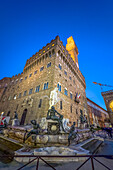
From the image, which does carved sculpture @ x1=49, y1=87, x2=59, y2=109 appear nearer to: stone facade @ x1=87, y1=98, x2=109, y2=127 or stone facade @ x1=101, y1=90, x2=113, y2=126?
stone facade @ x1=87, y1=98, x2=109, y2=127

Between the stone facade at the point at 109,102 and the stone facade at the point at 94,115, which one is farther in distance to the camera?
the stone facade at the point at 109,102

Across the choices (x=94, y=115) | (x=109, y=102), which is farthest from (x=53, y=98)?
(x=109, y=102)

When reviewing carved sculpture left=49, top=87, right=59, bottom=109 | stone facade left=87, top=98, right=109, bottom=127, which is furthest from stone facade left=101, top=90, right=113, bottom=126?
carved sculpture left=49, top=87, right=59, bottom=109

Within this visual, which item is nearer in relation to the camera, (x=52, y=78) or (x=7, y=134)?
(x=7, y=134)

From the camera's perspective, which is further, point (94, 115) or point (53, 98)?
point (94, 115)

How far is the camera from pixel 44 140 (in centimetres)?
430

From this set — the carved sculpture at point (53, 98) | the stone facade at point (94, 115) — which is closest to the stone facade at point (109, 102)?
the stone facade at point (94, 115)

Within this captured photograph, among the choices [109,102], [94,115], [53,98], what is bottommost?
[94,115]

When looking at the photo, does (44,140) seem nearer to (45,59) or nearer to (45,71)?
(45,71)

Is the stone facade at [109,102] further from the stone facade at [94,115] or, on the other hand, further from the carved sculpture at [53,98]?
the carved sculpture at [53,98]

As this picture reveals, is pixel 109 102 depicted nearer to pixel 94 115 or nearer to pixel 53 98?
pixel 94 115

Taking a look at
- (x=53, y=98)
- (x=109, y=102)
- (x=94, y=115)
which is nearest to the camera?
(x=53, y=98)

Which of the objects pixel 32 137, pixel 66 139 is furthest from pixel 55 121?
pixel 32 137

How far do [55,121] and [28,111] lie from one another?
33.1 feet
